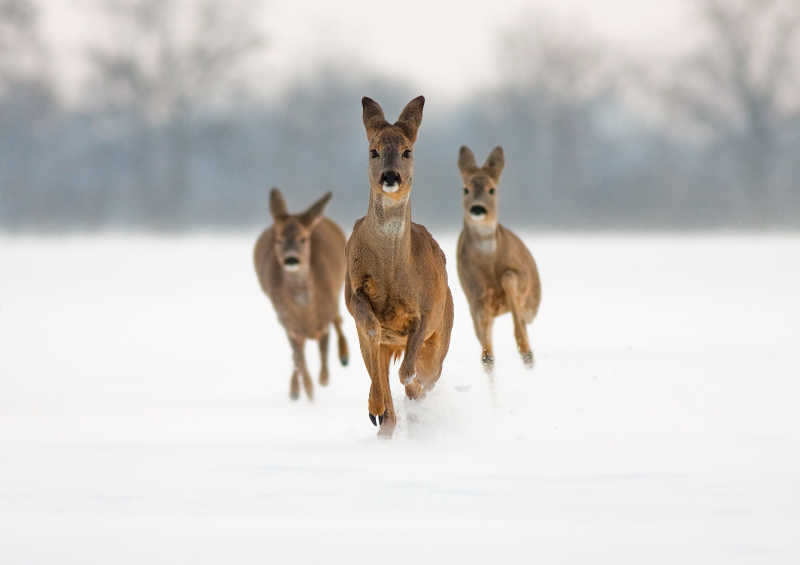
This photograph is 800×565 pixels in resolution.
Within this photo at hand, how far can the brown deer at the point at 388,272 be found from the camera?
5840 mm

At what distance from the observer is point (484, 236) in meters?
8.71

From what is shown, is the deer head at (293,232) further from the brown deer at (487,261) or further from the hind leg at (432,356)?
the hind leg at (432,356)

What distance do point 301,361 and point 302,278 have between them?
0.79 m

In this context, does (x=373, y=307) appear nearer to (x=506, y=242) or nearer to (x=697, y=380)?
(x=506, y=242)

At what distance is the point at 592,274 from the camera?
61.4ft

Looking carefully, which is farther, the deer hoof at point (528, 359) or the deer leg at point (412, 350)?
the deer hoof at point (528, 359)

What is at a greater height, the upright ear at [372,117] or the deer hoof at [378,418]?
the upright ear at [372,117]

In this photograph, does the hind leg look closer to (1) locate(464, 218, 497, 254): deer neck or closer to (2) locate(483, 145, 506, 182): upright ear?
(1) locate(464, 218, 497, 254): deer neck

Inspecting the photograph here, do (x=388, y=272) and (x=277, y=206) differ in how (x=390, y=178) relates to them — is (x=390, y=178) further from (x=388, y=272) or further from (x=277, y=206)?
(x=277, y=206)

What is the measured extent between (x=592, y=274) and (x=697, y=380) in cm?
958

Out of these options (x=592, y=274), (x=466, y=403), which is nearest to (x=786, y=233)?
(x=592, y=274)

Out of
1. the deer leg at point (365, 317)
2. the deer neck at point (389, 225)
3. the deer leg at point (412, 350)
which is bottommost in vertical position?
the deer leg at point (412, 350)

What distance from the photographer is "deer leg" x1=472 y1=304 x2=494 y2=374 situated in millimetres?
8414

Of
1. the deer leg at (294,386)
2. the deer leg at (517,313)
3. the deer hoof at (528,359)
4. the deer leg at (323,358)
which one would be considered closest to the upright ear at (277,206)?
the deer leg at (323,358)
